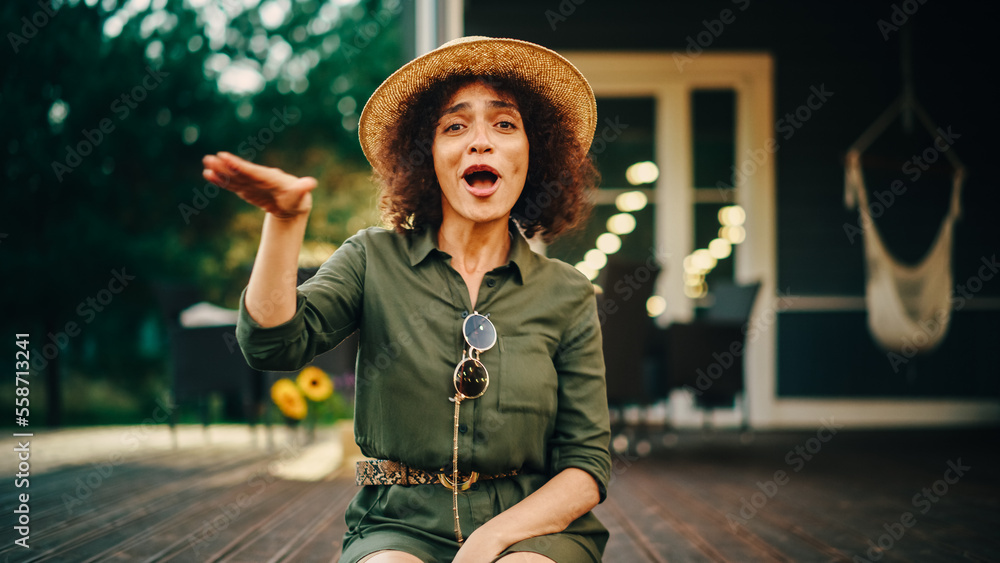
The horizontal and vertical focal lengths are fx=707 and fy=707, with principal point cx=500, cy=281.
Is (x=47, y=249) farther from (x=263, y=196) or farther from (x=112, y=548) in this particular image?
(x=263, y=196)

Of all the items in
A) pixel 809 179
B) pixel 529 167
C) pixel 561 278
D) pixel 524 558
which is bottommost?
pixel 524 558

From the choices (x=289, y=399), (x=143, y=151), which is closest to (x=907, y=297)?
(x=289, y=399)

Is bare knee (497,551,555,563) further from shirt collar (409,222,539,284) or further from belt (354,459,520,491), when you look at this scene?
shirt collar (409,222,539,284)

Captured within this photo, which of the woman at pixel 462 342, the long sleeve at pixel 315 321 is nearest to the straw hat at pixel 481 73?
the woman at pixel 462 342

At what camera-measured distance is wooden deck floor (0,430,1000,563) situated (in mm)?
2133

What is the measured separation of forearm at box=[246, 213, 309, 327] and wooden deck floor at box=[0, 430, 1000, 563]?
1335mm

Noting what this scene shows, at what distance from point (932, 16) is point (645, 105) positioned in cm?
233

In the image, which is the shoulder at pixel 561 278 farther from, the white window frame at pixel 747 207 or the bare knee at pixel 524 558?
the white window frame at pixel 747 207

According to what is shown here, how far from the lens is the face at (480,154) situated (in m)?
1.11

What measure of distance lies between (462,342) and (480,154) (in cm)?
29

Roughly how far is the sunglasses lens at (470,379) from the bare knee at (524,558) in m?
0.22

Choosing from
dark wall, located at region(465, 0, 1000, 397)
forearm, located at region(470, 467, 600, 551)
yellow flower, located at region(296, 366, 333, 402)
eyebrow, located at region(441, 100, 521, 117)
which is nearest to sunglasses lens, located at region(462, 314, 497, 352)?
forearm, located at region(470, 467, 600, 551)

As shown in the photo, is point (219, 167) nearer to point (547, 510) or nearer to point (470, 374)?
point (470, 374)

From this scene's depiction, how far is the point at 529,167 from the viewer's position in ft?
4.36
